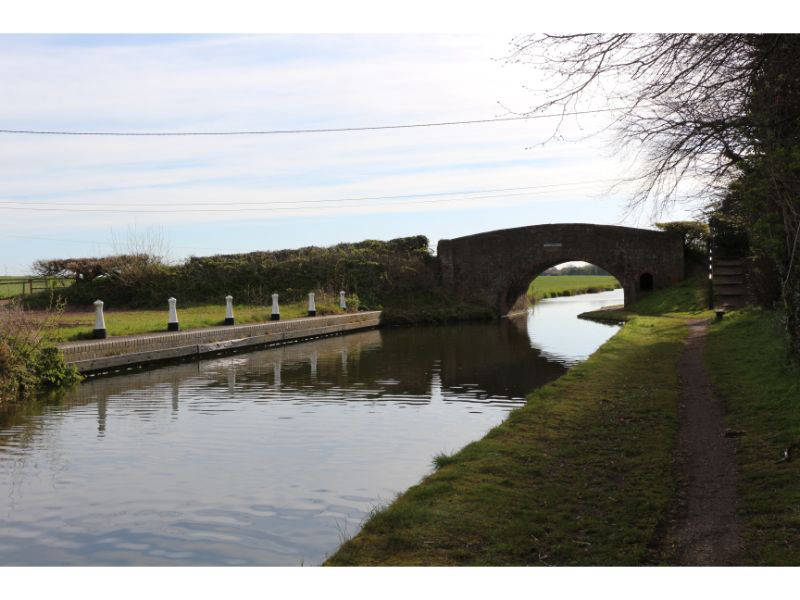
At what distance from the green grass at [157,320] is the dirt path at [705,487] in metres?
8.79

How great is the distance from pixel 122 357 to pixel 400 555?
34.8 feet

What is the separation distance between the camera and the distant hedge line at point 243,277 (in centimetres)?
2952

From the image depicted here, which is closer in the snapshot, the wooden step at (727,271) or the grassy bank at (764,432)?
the grassy bank at (764,432)

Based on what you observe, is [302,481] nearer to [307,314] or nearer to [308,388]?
[308,388]

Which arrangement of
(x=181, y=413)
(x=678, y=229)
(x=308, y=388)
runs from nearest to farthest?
(x=181, y=413), (x=308, y=388), (x=678, y=229)

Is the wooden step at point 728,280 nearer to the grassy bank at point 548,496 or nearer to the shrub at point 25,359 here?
the grassy bank at point 548,496

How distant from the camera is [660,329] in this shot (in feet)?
59.5

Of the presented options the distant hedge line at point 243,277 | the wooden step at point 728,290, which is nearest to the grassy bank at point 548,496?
the wooden step at point 728,290

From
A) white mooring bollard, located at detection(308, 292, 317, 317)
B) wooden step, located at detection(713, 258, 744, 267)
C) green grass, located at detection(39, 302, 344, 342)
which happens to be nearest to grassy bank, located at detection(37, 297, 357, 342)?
green grass, located at detection(39, 302, 344, 342)

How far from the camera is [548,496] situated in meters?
A: 5.24

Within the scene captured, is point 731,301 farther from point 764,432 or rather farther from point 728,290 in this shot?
point 764,432

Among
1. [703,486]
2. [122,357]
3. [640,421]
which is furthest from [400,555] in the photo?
[122,357]

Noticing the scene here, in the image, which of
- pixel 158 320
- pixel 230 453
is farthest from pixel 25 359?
pixel 158 320

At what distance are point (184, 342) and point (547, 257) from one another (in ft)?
55.4
